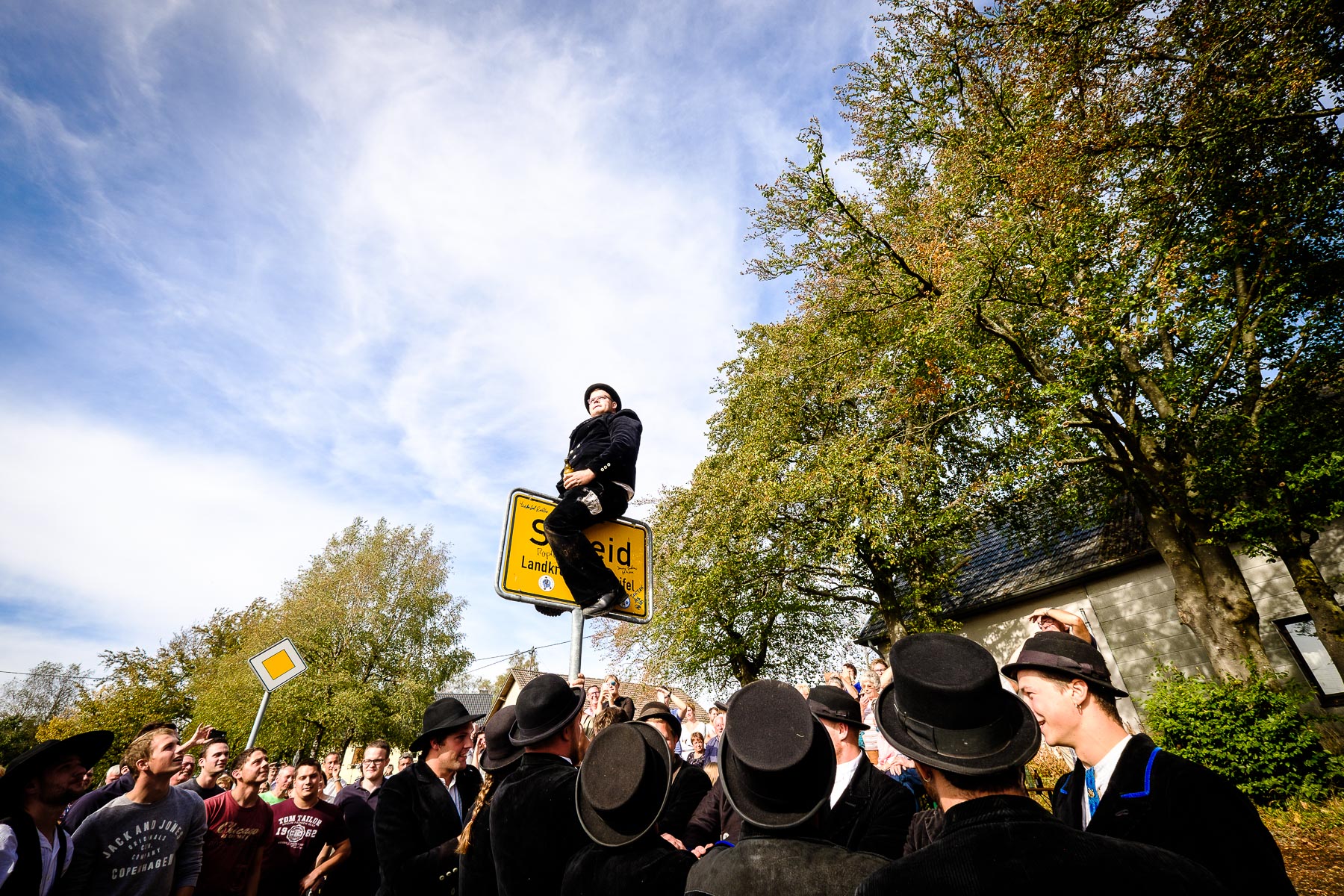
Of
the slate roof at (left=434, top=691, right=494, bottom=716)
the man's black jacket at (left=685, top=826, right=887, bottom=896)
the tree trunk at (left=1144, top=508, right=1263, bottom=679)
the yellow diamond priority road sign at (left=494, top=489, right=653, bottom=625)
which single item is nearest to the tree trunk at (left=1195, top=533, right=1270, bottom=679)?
the tree trunk at (left=1144, top=508, right=1263, bottom=679)

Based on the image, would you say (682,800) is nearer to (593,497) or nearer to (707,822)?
(707,822)

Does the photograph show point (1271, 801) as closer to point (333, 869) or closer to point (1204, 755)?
point (1204, 755)

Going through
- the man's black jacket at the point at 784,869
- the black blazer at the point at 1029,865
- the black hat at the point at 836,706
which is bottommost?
the man's black jacket at the point at 784,869

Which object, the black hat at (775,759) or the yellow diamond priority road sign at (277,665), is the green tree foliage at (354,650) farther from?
the black hat at (775,759)

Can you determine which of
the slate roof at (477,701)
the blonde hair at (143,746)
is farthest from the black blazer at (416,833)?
the slate roof at (477,701)

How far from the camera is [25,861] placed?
10.2 feet

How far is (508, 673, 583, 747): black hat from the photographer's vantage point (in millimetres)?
2820

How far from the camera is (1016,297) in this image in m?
10.8

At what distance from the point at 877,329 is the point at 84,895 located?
1737cm

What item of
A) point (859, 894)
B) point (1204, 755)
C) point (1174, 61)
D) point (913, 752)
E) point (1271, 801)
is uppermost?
point (1174, 61)

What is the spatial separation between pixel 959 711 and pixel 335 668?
101ft

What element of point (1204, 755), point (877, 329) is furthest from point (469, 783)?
point (877, 329)

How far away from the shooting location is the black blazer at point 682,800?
12.4 ft

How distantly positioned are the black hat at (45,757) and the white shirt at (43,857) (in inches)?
11.8
